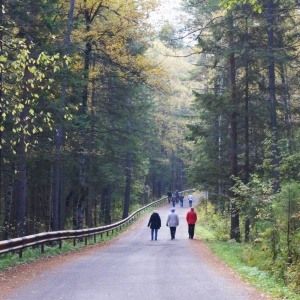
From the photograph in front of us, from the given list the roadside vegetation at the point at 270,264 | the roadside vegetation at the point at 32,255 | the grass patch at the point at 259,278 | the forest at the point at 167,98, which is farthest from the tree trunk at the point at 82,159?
the grass patch at the point at 259,278

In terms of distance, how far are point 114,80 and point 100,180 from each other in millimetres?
7990

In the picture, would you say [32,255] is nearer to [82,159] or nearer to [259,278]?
[259,278]

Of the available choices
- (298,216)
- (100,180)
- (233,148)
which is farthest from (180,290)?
(100,180)

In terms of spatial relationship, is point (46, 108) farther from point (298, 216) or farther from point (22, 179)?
point (298, 216)

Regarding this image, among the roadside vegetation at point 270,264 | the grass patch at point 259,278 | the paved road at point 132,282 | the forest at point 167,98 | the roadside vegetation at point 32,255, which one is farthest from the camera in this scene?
the forest at point 167,98

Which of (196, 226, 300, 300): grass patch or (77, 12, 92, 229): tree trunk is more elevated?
(77, 12, 92, 229): tree trunk

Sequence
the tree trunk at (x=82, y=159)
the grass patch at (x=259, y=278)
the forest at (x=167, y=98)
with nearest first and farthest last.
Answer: the grass patch at (x=259, y=278), the forest at (x=167, y=98), the tree trunk at (x=82, y=159)

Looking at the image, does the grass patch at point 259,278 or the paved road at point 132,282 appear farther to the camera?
the grass patch at point 259,278

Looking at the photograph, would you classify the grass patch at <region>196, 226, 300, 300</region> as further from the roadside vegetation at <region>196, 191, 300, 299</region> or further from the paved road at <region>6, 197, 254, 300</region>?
the paved road at <region>6, 197, 254, 300</region>

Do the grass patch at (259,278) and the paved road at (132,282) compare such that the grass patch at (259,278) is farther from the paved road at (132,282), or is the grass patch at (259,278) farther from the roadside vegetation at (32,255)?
the roadside vegetation at (32,255)

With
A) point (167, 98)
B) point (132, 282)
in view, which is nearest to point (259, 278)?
point (132, 282)

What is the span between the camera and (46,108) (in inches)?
695

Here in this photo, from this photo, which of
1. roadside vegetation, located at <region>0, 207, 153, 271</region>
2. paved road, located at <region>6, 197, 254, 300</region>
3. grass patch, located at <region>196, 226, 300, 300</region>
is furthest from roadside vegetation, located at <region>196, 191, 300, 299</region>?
roadside vegetation, located at <region>0, 207, 153, 271</region>

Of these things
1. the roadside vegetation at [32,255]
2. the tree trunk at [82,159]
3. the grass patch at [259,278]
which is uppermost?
the tree trunk at [82,159]
